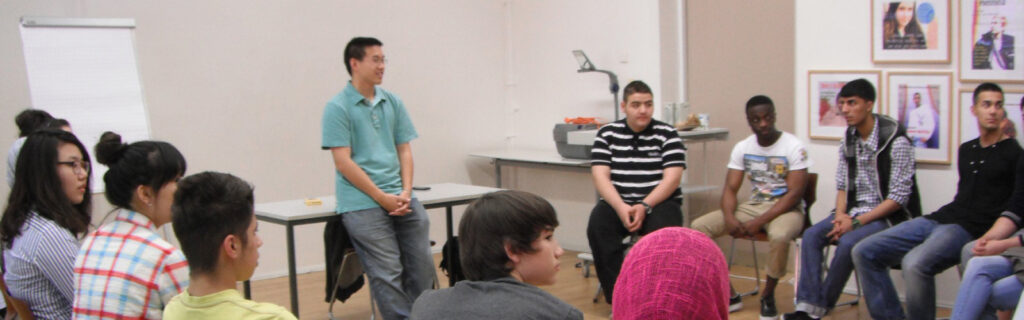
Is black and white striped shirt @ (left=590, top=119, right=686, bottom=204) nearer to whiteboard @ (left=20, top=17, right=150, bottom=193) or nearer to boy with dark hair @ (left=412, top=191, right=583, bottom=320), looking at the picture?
whiteboard @ (left=20, top=17, right=150, bottom=193)

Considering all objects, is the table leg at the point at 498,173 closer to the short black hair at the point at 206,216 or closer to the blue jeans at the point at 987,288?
the blue jeans at the point at 987,288

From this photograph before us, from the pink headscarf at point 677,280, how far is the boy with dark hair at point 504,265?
0.53 metres

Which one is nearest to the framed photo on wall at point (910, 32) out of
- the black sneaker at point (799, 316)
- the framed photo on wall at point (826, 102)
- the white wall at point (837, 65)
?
the white wall at point (837, 65)

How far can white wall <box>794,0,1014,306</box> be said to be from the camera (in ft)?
14.3

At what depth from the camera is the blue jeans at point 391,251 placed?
13.0 feet

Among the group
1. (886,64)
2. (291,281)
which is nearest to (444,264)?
(291,281)

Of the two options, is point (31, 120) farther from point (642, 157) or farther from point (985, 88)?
point (985, 88)

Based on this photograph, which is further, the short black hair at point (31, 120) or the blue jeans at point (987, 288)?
the short black hair at point (31, 120)

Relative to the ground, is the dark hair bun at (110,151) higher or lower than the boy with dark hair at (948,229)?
higher

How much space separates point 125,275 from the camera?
78.9 inches

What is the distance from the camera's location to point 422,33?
6.34 metres

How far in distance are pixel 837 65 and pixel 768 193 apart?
2.54 ft

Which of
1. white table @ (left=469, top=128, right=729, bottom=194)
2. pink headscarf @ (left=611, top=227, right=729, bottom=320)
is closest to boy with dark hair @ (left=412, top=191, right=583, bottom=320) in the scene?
pink headscarf @ (left=611, top=227, right=729, bottom=320)

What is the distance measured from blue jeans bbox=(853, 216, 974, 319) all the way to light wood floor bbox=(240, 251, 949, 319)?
1.38 feet
